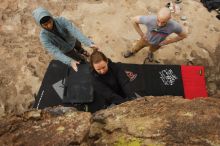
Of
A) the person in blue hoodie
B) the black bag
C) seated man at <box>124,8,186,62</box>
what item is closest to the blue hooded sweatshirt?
the person in blue hoodie

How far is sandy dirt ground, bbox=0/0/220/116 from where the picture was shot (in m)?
6.18

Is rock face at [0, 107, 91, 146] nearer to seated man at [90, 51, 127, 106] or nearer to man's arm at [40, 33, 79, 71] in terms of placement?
seated man at [90, 51, 127, 106]

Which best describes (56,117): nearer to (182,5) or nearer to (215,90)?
(215,90)

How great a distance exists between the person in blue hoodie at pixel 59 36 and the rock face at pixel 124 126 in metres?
1.65

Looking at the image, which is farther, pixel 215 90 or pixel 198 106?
pixel 215 90

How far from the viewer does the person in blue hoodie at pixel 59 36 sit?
4.37 meters

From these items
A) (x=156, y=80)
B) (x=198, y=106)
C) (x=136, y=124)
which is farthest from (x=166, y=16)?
(x=136, y=124)

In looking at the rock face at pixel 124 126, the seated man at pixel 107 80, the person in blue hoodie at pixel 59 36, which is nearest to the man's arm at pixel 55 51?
the person in blue hoodie at pixel 59 36

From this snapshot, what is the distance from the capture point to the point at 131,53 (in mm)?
6492

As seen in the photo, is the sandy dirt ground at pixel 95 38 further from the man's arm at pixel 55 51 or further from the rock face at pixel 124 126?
the rock face at pixel 124 126

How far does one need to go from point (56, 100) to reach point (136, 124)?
2254 millimetres

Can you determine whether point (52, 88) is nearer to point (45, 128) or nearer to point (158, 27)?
point (158, 27)

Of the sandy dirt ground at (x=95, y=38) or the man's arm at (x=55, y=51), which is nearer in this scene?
the man's arm at (x=55, y=51)

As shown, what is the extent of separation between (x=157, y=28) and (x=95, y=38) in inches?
77.7
